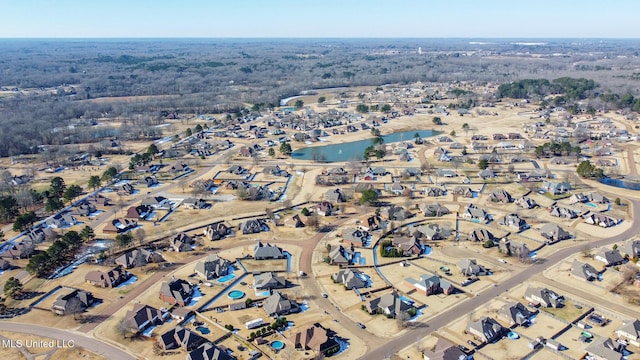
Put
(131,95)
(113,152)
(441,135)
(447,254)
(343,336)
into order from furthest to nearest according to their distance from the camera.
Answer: (131,95), (441,135), (113,152), (447,254), (343,336)

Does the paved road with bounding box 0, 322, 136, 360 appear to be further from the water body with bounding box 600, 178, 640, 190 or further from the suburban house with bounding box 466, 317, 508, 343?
the water body with bounding box 600, 178, 640, 190

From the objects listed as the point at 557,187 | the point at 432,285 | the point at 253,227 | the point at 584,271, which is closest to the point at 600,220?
the point at 557,187

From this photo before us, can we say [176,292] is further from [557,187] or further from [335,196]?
[557,187]

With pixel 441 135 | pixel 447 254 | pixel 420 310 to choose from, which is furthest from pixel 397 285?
pixel 441 135

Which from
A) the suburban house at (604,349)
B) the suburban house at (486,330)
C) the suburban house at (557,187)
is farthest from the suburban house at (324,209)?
the suburban house at (557,187)

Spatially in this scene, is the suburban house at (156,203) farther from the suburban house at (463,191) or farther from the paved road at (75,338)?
the suburban house at (463,191)

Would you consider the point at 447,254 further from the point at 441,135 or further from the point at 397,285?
the point at 441,135

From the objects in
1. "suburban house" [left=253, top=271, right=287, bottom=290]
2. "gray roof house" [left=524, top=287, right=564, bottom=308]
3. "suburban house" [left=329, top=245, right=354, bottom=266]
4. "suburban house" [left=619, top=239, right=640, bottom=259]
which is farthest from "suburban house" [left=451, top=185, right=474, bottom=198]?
"suburban house" [left=253, top=271, right=287, bottom=290]
